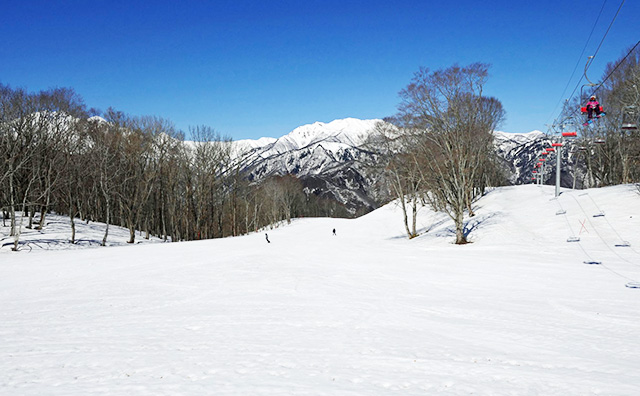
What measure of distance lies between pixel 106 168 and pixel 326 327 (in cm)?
3274

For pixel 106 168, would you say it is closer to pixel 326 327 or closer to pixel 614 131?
pixel 326 327

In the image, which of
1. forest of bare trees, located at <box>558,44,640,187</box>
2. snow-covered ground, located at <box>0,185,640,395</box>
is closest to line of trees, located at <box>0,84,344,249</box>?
snow-covered ground, located at <box>0,185,640,395</box>

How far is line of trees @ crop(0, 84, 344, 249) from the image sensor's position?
103 ft

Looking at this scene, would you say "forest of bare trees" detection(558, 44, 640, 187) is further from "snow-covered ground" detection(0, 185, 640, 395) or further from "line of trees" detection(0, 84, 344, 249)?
"line of trees" detection(0, 84, 344, 249)

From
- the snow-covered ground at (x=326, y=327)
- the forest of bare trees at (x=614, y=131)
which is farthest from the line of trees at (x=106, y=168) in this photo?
the forest of bare trees at (x=614, y=131)

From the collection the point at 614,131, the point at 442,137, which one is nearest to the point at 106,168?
the point at 442,137

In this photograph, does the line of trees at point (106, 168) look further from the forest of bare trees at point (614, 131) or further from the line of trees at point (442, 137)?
the forest of bare trees at point (614, 131)

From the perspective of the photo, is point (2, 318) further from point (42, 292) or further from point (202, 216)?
point (202, 216)

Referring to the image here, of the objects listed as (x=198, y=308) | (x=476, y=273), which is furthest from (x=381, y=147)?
(x=198, y=308)

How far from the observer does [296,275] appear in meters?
14.9

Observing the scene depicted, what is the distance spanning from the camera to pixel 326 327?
8.12 metres

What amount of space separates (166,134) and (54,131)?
44.1 ft

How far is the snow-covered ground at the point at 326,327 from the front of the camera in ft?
17.8

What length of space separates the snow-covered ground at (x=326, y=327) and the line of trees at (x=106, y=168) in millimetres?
17337
